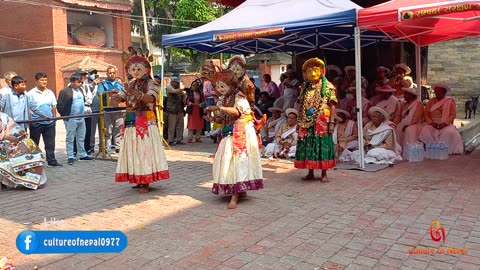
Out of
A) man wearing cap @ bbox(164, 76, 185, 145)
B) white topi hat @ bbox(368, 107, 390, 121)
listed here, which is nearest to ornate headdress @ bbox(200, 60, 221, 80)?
white topi hat @ bbox(368, 107, 390, 121)

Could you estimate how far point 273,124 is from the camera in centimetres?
996

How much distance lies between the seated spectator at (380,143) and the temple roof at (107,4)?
2142 centimetres

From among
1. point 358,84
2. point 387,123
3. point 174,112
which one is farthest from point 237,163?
point 174,112

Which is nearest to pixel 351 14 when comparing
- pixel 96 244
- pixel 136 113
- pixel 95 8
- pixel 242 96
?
pixel 242 96

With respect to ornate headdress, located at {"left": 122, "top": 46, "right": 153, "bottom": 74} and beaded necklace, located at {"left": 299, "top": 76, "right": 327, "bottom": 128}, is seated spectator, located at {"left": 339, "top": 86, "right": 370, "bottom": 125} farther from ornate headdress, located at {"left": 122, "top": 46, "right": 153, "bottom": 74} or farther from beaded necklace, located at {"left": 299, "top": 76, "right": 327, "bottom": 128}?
ornate headdress, located at {"left": 122, "top": 46, "right": 153, "bottom": 74}

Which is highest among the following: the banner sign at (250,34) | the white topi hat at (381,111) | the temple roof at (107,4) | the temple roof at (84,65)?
the temple roof at (107,4)

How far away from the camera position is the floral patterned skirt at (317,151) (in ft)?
20.9

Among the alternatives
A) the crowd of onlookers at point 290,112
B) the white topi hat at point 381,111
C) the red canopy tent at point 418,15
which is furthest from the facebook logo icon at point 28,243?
the white topi hat at point 381,111

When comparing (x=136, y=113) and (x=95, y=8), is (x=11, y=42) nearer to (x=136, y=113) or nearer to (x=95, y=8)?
(x=95, y=8)

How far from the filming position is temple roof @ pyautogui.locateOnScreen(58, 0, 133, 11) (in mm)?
25125

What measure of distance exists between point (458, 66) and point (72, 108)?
16238 millimetres

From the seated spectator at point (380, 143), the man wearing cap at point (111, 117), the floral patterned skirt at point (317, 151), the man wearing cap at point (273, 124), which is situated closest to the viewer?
the floral patterned skirt at point (317, 151)

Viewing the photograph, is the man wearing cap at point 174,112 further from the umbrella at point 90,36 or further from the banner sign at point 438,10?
the umbrella at point 90,36

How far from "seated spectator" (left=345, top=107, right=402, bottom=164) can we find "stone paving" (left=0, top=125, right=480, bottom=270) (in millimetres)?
390
